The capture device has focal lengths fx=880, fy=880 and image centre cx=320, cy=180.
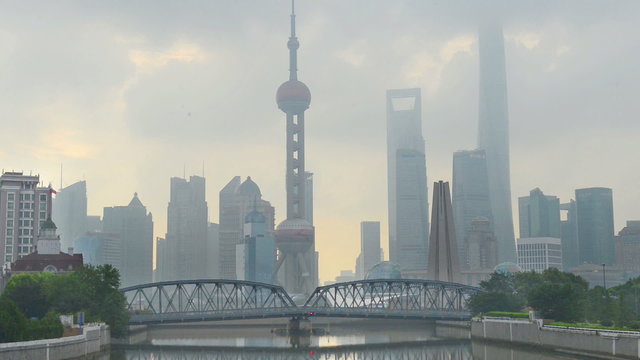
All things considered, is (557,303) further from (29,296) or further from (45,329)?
(29,296)

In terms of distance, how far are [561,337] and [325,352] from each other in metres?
38.9

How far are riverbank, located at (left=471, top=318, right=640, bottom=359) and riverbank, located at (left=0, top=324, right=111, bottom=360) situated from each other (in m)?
64.6

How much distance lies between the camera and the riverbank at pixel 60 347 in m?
93.4

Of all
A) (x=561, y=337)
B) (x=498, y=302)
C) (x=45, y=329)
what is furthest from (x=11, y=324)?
(x=498, y=302)

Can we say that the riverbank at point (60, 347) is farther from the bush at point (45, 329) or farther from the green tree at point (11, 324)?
the green tree at point (11, 324)

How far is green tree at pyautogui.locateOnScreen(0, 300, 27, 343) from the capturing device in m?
96.5

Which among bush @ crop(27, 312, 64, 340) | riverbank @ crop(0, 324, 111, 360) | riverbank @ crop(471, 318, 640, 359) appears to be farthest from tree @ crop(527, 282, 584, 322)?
bush @ crop(27, 312, 64, 340)

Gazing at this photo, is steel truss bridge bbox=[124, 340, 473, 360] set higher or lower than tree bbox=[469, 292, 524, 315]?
lower

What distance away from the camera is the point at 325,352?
14225 centimetres

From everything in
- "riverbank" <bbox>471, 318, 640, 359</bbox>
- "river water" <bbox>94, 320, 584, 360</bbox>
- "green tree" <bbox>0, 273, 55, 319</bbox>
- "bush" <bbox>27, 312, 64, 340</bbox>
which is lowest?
"river water" <bbox>94, 320, 584, 360</bbox>

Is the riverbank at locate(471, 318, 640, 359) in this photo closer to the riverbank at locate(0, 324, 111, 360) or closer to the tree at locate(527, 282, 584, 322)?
the tree at locate(527, 282, 584, 322)

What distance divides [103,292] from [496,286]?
89.8 metres

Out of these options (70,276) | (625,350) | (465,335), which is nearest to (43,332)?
(70,276)

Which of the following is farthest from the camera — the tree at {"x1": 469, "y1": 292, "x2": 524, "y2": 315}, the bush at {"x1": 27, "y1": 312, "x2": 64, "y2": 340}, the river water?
the tree at {"x1": 469, "y1": 292, "x2": 524, "y2": 315}
